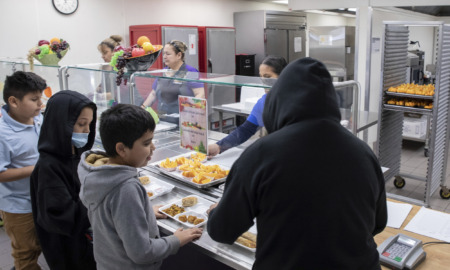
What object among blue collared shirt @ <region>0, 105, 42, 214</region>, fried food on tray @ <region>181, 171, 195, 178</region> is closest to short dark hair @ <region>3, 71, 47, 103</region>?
blue collared shirt @ <region>0, 105, 42, 214</region>

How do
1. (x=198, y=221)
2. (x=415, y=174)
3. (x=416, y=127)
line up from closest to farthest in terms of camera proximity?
(x=198, y=221)
(x=415, y=174)
(x=416, y=127)

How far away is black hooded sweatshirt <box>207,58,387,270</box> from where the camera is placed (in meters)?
0.99

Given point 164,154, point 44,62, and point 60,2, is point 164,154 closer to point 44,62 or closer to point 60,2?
point 44,62

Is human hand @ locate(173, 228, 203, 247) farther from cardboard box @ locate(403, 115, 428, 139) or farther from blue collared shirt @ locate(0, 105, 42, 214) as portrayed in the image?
cardboard box @ locate(403, 115, 428, 139)

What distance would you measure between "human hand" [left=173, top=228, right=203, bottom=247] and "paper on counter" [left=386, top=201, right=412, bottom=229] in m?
0.85

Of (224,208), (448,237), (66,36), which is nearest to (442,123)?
(448,237)

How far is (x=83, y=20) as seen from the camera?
5176 millimetres

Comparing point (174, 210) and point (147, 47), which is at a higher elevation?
→ point (147, 47)

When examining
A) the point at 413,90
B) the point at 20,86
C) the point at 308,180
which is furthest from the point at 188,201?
the point at 413,90

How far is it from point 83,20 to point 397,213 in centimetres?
470

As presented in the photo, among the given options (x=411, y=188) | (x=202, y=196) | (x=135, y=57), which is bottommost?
(x=411, y=188)

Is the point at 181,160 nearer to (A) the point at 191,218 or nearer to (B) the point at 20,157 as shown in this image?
(A) the point at 191,218

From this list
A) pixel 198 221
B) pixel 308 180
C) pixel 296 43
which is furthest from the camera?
pixel 296 43

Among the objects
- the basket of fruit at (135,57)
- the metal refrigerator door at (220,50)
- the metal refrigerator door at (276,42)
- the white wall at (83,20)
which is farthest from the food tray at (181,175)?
the metal refrigerator door at (276,42)
